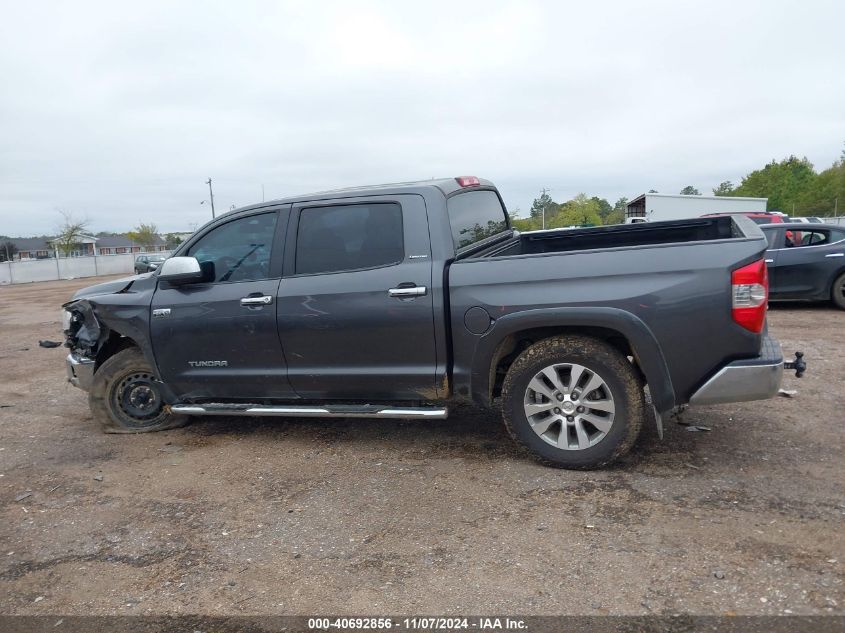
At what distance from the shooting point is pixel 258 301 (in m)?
4.62

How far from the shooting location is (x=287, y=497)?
4016 millimetres

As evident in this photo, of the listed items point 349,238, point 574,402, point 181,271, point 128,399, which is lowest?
point 128,399

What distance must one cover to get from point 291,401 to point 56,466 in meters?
1.82

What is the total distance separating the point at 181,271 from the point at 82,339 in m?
1.35

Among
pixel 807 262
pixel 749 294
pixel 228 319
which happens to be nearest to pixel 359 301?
pixel 228 319

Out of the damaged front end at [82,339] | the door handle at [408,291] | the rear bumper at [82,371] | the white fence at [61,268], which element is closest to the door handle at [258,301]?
the door handle at [408,291]

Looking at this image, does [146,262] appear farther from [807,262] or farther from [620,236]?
[620,236]

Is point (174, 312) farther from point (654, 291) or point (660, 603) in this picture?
point (660, 603)

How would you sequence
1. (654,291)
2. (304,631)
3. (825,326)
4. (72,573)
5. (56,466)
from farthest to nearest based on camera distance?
(825,326) → (56,466) → (654,291) → (72,573) → (304,631)

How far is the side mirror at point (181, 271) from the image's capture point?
474 cm

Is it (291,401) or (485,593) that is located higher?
(291,401)

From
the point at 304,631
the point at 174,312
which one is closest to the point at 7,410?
the point at 174,312

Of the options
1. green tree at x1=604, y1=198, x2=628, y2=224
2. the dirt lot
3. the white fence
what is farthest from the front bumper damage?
green tree at x1=604, y1=198, x2=628, y2=224

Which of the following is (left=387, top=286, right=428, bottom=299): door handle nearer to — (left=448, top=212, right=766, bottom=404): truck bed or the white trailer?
(left=448, top=212, right=766, bottom=404): truck bed
